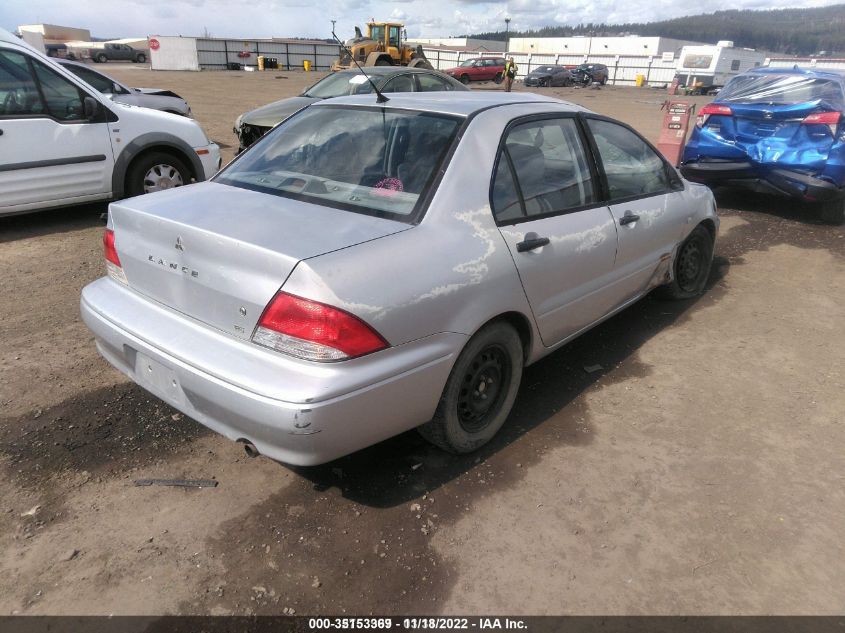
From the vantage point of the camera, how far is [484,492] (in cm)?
282

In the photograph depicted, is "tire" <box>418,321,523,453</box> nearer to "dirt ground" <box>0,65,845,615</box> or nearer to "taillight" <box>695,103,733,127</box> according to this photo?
"dirt ground" <box>0,65,845,615</box>

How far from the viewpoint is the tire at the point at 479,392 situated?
9.05 ft

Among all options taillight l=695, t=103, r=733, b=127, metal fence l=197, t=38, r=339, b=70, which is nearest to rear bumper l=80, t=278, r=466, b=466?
taillight l=695, t=103, r=733, b=127

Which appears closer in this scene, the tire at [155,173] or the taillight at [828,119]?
the tire at [155,173]

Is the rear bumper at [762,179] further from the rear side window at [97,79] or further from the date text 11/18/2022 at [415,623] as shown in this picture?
the rear side window at [97,79]

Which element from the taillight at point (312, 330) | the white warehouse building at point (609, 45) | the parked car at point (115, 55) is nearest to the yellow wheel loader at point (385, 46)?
the taillight at point (312, 330)

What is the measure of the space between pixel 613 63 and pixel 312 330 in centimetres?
5561

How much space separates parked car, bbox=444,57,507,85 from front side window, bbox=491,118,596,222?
35296 millimetres

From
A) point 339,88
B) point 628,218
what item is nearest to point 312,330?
point 628,218

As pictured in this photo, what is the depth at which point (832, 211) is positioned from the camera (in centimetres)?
742

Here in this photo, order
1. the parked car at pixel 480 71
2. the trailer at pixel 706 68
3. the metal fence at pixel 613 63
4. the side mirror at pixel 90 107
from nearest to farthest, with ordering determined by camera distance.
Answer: the side mirror at pixel 90 107 → the parked car at pixel 480 71 → the trailer at pixel 706 68 → the metal fence at pixel 613 63

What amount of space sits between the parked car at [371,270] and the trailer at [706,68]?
42.7m

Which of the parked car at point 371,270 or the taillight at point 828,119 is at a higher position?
the taillight at point 828,119

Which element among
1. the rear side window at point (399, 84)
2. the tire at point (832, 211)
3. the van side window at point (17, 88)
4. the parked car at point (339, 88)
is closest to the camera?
the van side window at point (17, 88)
